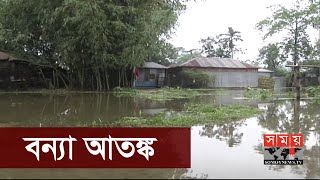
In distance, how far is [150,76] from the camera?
127ft

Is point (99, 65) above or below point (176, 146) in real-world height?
above

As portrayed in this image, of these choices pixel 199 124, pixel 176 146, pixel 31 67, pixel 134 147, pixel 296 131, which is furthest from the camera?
pixel 31 67

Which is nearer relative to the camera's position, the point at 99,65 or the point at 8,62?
the point at 99,65

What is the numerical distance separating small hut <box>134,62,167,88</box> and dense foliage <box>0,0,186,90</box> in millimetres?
10171

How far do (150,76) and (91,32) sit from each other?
634 inches

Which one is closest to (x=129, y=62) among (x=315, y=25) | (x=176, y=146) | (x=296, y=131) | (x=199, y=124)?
(x=199, y=124)

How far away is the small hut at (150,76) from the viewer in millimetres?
37987

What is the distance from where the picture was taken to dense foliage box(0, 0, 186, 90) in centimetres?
2325

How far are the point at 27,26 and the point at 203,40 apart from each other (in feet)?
116

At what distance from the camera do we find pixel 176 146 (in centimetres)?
711

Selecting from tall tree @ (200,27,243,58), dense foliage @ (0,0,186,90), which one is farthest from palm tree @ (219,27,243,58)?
dense foliage @ (0,0,186,90)

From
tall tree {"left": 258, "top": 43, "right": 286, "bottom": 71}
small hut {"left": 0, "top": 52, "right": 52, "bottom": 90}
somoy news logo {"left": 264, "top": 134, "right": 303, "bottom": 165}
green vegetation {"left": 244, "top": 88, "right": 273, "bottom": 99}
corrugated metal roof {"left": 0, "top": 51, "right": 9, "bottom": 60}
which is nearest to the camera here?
somoy news logo {"left": 264, "top": 134, "right": 303, "bottom": 165}

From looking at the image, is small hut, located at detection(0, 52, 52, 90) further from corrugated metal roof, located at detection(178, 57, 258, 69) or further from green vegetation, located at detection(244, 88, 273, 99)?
green vegetation, located at detection(244, 88, 273, 99)

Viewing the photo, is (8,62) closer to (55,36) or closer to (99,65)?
(55,36)
